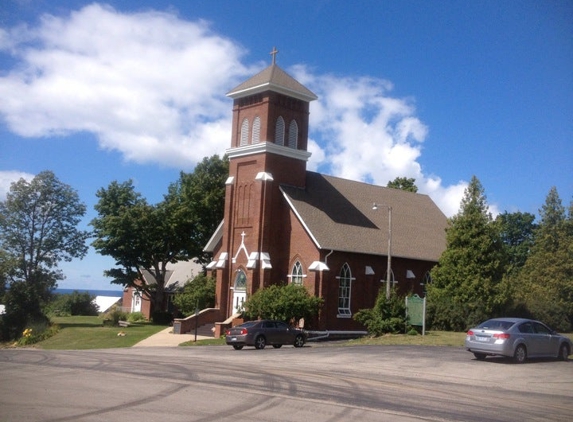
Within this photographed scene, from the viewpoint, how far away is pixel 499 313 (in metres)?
40.2

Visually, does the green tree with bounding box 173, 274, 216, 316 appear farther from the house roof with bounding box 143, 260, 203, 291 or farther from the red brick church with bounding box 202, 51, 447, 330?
the house roof with bounding box 143, 260, 203, 291

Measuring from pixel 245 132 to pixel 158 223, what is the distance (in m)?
13.7

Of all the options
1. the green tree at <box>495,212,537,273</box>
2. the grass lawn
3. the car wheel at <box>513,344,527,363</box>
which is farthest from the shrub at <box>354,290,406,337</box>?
the green tree at <box>495,212,537,273</box>

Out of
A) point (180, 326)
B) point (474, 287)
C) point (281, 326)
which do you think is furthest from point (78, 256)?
point (474, 287)

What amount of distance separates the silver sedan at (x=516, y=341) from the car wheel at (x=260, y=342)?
11.4 meters

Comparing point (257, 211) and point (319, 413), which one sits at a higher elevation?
point (257, 211)

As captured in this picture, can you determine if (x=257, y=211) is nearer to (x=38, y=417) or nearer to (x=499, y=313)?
(x=499, y=313)

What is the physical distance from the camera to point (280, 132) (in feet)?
147

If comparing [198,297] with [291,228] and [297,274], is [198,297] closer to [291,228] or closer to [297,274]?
[297,274]

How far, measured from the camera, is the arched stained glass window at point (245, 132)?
45.5m

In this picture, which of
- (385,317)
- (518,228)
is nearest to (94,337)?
(385,317)

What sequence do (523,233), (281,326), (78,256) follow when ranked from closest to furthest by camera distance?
(281,326) < (78,256) < (523,233)

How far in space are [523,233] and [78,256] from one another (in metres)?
59.9

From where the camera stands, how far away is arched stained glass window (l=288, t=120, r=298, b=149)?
1794 inches
